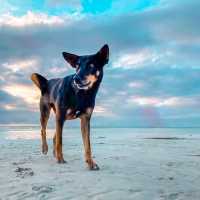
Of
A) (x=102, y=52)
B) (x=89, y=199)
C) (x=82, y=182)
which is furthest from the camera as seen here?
(x=102, y=52)

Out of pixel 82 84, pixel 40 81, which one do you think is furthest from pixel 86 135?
pixel 40 81

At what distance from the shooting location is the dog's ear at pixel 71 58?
316 inches

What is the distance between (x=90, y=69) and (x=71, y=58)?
2.84ft

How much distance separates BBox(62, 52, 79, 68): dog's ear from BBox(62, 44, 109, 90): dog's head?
0.36 metres

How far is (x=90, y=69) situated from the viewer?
24.2ft

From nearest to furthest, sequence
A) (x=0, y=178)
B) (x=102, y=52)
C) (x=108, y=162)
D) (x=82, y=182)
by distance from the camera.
→ (x=82, y=182) → (x=0, y=178) → (x=102, y=52) → (x=108, y=162)

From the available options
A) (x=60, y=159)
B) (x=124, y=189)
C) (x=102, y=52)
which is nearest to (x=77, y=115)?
(x=60, y=159)

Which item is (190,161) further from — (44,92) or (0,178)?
(0,178)

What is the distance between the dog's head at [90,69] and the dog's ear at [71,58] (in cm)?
36

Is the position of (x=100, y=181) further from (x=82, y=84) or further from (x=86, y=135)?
(x=82, y=84)

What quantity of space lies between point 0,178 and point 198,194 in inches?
149

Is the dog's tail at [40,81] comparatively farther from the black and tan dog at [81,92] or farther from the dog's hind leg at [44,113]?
the black and tan dog at [81,92]

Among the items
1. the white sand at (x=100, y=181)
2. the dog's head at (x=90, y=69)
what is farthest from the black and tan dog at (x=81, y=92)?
the white sand at (x=100, y=181)

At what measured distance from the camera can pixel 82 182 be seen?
639cm
